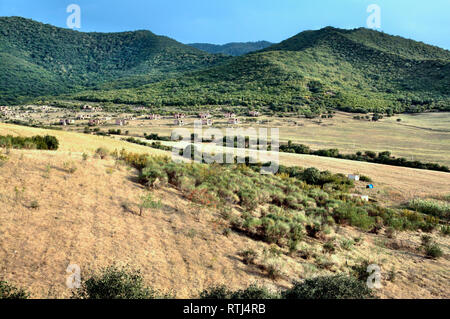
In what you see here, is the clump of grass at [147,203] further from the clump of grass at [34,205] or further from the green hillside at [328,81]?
the green hillside at [328,81]

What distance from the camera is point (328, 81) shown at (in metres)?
102

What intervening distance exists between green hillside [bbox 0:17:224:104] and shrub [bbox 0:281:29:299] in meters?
136

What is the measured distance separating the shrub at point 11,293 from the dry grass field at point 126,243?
31cm

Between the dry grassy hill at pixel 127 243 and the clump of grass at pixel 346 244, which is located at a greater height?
the dry grassy hill at pixel 127 243

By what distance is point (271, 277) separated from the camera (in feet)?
22.5

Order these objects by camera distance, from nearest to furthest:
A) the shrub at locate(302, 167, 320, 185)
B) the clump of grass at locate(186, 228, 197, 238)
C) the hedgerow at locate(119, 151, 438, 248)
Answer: the clump of grass at locate(186, 228, 197, 238), the hedgerow at locate(119, 151, 438, 248), the shrub at locate(302, 167, 320, 185)

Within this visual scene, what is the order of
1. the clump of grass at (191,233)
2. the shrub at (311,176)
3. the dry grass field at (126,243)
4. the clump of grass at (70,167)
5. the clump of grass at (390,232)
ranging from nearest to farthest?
1. the dry grass field at (126,243)
2. the clump of grass at (191,233)
3. the clump of grass at (70,167)
4. the clump of grass at (390,232)
5. the shrub at (311,176)

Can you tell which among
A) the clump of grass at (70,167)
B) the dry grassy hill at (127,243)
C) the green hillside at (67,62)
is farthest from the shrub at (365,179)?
the green hillside at (67,62)

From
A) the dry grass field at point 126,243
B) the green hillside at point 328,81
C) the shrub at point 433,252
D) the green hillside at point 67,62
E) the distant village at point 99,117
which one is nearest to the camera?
the dry grass field at point 126,243

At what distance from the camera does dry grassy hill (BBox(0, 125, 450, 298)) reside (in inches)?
231

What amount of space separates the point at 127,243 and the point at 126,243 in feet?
0.08

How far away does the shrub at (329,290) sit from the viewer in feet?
18.1

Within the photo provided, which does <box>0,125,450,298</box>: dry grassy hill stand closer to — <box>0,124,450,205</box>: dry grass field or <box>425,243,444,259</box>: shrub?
<box>425,243,444,259</box>: shrub

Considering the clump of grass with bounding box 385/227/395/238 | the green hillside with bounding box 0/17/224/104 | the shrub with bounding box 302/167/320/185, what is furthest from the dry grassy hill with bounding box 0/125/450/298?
the green hillside with bounding box 0/17/224/104
